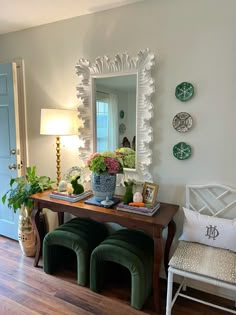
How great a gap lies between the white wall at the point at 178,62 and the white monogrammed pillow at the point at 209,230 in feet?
0.80

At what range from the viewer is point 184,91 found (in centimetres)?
204

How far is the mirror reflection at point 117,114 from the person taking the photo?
7.47 feet

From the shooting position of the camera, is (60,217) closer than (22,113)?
Yes

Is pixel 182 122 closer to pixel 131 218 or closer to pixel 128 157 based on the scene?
pixel 128 157

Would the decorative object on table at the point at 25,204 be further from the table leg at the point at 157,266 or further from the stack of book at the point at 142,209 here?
the table leg at the point at 157,266

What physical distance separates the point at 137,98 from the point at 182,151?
0.62m

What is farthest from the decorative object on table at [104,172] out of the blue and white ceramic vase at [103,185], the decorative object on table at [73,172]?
the decorative object on table at [73,172]

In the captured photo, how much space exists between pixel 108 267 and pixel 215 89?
5.89 ft

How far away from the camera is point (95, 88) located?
2443 mm

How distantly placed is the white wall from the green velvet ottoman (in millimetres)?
757

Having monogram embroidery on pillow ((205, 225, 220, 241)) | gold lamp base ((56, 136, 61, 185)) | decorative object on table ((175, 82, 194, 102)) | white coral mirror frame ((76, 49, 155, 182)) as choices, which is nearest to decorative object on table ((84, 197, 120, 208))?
white coral mirror frame ((76, 49, 155, 182))

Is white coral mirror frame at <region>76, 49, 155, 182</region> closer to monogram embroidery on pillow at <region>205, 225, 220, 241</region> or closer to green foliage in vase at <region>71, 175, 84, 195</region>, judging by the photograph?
green foliage in vase at <region>71, 175, 84, 195</region>

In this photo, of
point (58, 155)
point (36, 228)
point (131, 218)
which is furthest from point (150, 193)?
point (36, 228)

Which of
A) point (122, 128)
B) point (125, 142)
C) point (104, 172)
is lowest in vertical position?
point (104, 172)
